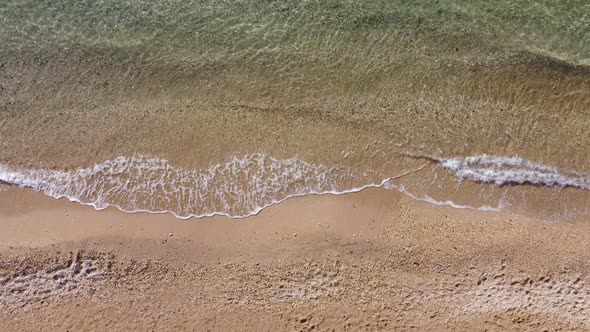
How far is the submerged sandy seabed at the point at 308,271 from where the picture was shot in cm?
855

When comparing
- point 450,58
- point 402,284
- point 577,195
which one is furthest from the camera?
point 450,58

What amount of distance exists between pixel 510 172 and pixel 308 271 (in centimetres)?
450

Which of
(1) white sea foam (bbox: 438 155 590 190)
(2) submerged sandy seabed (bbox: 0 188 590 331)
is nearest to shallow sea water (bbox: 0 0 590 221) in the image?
(1) white sea foam (bbox: 438 155 590 190)

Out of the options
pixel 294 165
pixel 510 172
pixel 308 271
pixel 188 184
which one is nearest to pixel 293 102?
pixel 294 165

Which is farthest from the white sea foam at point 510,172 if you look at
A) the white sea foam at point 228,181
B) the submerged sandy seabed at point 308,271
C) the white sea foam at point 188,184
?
the white sea foam at point 188,184

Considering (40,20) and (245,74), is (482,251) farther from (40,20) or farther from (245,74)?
(40,20)

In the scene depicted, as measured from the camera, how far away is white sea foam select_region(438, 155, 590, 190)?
9422 mm

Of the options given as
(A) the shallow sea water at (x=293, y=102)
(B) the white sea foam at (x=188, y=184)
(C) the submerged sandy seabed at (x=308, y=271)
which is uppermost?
(A) the shallow sea water at (x=293, y=102)

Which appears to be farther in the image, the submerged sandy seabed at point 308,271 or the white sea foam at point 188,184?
the white sea foam at point 188,184

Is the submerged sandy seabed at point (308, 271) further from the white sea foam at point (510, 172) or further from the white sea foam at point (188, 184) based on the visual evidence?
the white sea foam at point (510, 172)

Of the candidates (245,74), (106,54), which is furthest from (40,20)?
(245,74)

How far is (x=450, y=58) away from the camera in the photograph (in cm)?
1069

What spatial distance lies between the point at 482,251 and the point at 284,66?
18.7 ft

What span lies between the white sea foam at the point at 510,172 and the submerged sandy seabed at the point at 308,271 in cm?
80
